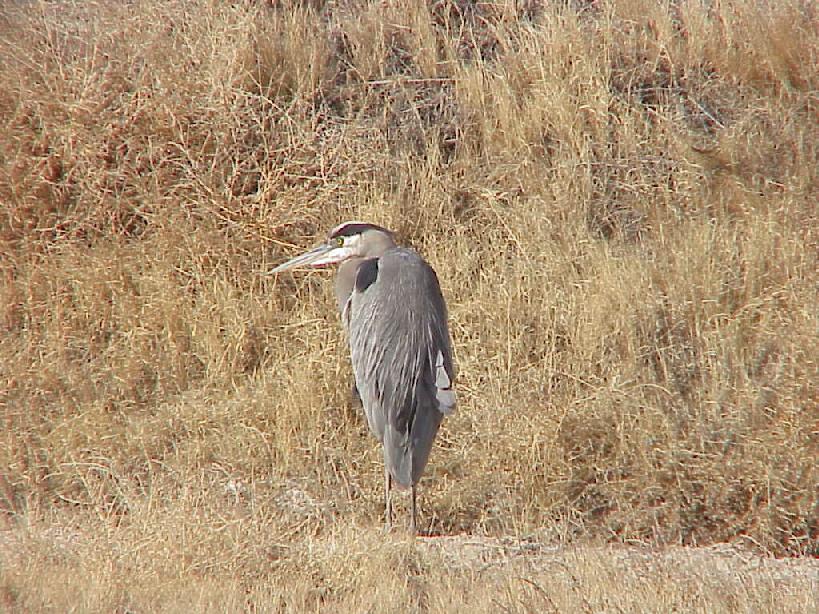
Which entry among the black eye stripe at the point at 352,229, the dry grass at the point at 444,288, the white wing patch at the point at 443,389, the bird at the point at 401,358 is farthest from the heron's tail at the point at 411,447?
the black eye stripe at the point at 352,229

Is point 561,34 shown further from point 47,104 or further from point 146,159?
point 47,104

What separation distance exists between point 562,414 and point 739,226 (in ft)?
6.70

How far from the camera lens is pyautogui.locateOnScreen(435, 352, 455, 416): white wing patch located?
17.0ft

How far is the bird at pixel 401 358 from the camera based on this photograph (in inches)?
213

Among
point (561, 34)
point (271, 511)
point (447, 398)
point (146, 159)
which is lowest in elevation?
point (271, 511)

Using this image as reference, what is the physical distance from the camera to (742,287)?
6.95m

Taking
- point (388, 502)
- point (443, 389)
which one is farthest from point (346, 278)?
point (388, 502)

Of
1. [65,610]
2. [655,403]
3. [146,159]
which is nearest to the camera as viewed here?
[65,610]

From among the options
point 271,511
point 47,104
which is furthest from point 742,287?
point 47,104

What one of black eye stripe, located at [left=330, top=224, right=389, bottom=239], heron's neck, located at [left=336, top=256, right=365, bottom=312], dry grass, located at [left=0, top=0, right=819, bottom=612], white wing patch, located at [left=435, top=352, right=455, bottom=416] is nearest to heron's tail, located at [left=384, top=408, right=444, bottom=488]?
white wing patch, located at [left=435, top=352, right=455, bottom=416]

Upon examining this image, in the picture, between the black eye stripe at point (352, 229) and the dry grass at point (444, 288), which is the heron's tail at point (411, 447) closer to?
the dry grass at point (444, 288)

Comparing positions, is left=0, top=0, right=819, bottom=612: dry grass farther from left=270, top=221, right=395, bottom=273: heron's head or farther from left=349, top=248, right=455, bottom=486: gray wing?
left=270, top=221, right=395, bottom=273: heron's head

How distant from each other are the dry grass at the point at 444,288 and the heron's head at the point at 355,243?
2.85ft

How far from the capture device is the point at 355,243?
6.25 m
